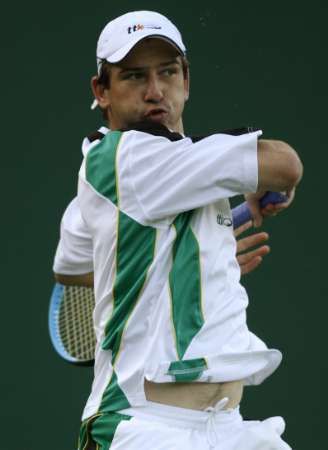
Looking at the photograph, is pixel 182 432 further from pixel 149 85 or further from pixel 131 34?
pixel 131 34

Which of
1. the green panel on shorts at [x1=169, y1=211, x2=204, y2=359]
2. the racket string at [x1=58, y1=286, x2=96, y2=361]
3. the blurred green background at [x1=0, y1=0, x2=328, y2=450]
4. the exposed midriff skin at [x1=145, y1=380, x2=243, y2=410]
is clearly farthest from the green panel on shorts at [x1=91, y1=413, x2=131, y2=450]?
the blurred green background at [x1=0, y1=0, x2=328, y2=450]

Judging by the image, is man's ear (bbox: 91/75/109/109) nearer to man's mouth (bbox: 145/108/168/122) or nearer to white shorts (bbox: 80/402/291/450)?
man's mouth (bbox: 145/108/168/122)

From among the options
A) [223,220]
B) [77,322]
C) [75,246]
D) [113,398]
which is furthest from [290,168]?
[77,322]

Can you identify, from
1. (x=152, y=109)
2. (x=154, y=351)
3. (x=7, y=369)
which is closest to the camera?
(x=154, y=351)

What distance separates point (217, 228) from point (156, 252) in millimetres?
189

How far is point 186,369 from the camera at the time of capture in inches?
130

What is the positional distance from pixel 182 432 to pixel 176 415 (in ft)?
0.15

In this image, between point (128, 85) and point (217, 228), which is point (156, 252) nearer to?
point (217, 228)

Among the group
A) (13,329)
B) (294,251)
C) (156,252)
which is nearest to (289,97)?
(294,251)

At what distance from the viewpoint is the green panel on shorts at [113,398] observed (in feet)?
11.2

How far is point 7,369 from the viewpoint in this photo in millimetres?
5645

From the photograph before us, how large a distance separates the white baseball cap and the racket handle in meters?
0.50

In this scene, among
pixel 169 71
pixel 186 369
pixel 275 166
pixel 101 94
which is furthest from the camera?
pixel 101 94

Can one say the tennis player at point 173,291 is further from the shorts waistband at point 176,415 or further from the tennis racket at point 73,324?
the tennis racket at point 73,324
